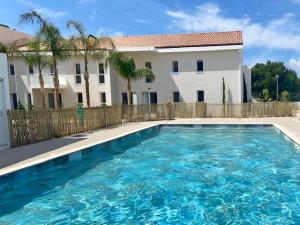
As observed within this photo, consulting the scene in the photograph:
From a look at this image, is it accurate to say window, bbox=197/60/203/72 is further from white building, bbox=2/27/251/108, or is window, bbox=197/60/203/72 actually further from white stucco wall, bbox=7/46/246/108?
white stucco wall, bbox=7/46/246/108

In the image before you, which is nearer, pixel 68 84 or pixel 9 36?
pixel 68 84

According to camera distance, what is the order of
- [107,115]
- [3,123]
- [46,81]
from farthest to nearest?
[46,81], [107,115], [3,123]

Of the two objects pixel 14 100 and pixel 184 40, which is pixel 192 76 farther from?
pixel 14 100

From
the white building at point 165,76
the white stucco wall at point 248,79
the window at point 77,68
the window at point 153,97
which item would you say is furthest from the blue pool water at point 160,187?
the white stucco wall at point 248,79

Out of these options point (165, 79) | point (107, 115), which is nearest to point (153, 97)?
point (165, 79)

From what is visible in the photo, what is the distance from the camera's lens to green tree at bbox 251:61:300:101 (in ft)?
210

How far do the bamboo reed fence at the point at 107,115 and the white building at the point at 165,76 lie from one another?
2.90m

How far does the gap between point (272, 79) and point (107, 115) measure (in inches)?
2082

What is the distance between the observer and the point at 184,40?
28.9 meters

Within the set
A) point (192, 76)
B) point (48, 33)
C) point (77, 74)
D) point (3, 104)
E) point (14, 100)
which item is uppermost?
point (48, 33)

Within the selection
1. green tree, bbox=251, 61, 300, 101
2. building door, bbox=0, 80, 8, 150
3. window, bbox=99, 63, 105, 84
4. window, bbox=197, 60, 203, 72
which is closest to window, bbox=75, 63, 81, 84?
window, bbox=99, 63, 105, 84

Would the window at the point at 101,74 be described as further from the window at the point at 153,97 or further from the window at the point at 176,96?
the window at the point at 176,96

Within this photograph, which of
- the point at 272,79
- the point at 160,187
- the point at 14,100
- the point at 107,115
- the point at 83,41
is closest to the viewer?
the point at 160,187

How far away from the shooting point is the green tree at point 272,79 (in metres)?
64.1
